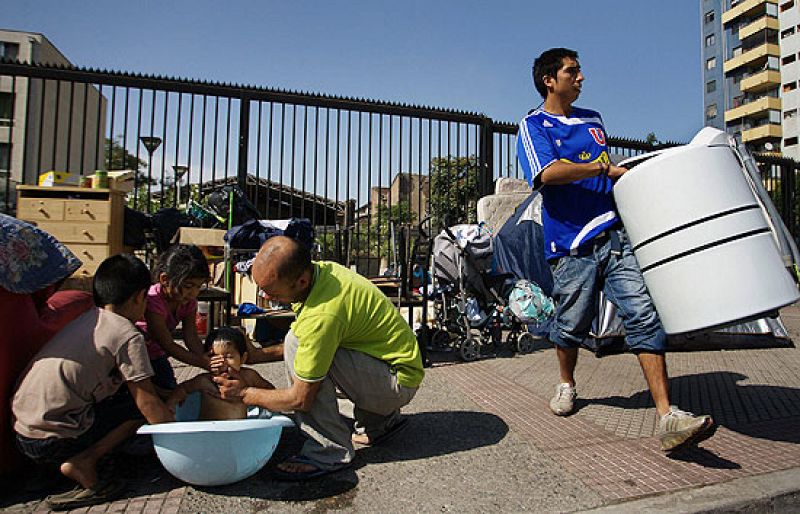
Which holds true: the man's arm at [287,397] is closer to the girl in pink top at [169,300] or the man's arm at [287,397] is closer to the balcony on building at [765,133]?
the girl in pink top at [169,300]

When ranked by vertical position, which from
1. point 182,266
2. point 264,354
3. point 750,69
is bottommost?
point 264,354

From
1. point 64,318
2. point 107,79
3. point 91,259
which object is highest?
point 107,79

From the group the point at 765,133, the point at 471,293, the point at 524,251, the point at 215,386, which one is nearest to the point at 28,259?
the point at 215,386

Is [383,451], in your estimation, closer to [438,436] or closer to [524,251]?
[438,436]

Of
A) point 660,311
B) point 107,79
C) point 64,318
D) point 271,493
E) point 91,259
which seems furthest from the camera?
point 107,79

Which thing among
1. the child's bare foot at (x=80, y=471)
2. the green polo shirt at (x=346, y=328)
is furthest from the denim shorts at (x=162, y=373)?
the green polo shirt at (x=346, y=328)

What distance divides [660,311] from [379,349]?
61.8 inches

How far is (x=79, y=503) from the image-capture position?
7.44ft

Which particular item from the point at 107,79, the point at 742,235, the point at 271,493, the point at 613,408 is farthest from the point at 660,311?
the point at 107,79

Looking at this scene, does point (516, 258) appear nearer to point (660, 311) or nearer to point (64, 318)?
point (660, 311)

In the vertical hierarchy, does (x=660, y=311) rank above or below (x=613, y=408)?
above

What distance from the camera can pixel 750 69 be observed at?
55.7 m

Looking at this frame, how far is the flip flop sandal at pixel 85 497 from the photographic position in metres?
2.25

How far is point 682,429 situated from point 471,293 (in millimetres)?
3177
